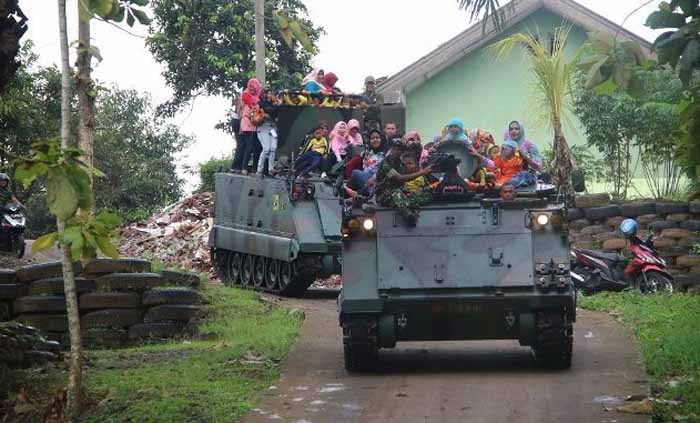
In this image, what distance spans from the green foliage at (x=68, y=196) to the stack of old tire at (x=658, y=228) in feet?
44.3

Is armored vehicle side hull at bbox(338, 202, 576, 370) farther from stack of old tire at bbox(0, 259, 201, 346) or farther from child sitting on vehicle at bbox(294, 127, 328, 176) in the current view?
child sitting on vehicle at bbox(294, 127, 328, 176)

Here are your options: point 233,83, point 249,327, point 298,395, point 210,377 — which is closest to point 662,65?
point 298,395

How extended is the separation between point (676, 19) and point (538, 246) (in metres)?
5.03

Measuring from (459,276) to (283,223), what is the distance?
872cm

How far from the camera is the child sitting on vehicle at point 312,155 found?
20.2 m

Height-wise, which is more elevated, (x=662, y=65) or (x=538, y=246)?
(x=662, y=65)

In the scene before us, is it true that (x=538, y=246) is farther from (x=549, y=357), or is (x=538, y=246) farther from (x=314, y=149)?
(x=314, y=149)

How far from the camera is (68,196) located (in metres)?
7.96

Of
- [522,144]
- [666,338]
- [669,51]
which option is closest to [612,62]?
[669,51]

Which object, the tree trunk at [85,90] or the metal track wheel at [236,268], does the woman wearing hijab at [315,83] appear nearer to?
the metal track wheel at [236,268]

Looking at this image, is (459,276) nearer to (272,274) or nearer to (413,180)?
(413,180)

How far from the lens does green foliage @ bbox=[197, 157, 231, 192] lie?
33.2 m

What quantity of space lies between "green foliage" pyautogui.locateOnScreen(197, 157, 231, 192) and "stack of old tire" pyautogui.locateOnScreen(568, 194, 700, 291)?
1322cm

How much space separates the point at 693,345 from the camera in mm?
12047
